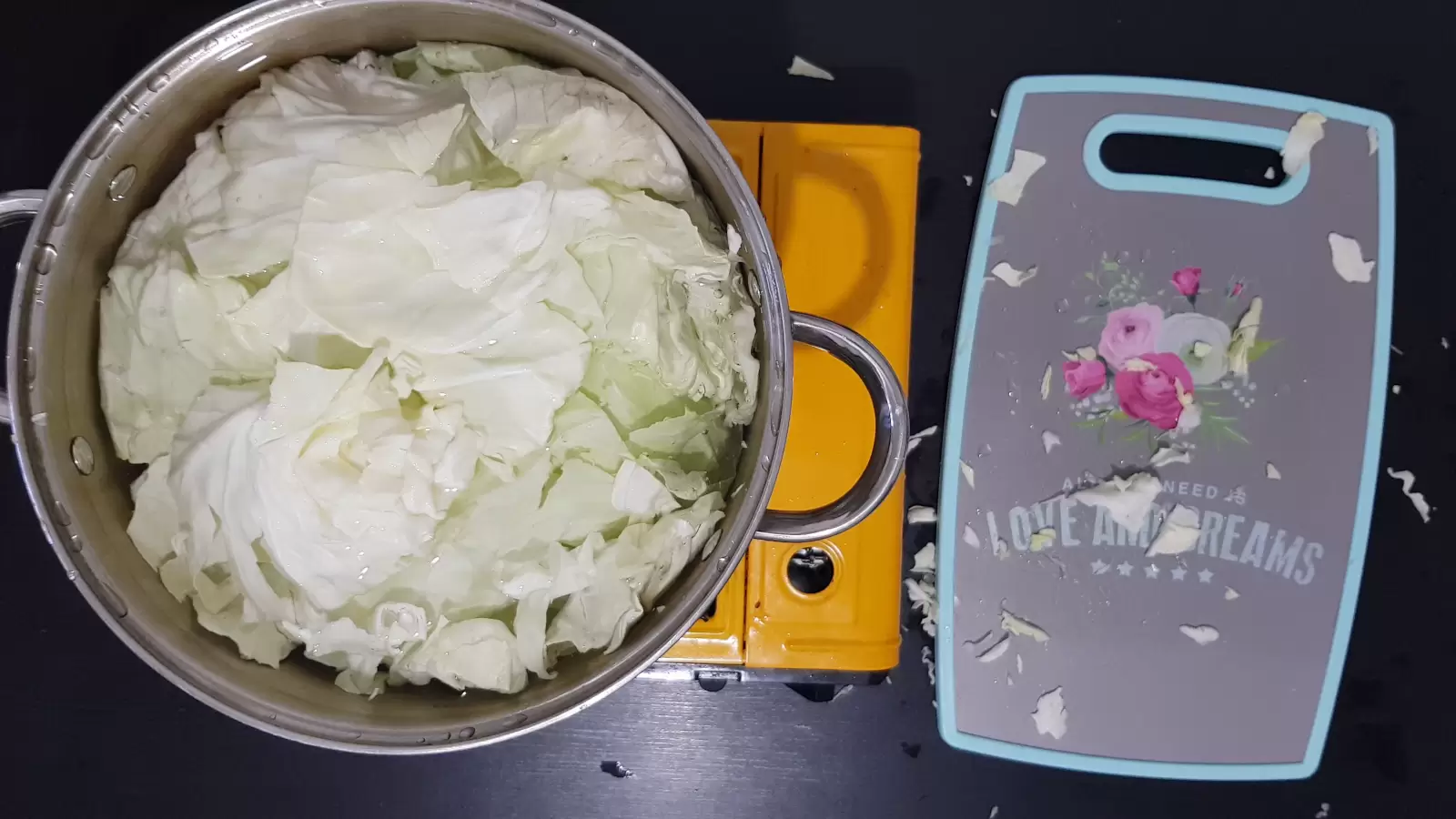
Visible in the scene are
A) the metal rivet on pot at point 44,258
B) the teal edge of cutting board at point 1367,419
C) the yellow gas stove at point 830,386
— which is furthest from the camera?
the teal edge of cutting board at point 1367,419

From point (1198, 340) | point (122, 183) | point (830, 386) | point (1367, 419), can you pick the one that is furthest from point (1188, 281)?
point (122, 183)

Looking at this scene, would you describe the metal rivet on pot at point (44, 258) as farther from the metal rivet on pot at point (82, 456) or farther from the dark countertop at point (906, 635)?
the dark countertop at point (906, 635)

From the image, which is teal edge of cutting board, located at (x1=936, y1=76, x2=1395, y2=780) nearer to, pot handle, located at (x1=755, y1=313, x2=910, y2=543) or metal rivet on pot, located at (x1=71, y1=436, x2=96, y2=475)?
pot handle, located at (x1=755, y1=313, x2=910, y2=543)

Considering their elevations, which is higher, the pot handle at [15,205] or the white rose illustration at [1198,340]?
the pot handle at [15,205]

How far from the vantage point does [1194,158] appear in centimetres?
86

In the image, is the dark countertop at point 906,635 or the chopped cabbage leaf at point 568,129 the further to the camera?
the dark countertop at point 906,635

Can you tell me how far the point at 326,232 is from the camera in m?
0.51

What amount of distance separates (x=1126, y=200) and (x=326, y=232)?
0.68 m

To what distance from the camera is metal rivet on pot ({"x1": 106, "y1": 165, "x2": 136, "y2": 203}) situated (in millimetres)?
520

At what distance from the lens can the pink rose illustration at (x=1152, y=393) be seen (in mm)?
818

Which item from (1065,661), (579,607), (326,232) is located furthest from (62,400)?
(1065,661)

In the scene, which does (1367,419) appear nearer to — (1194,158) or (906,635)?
(1194,158)

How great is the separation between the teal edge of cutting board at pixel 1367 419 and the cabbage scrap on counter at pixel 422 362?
323 millimetres

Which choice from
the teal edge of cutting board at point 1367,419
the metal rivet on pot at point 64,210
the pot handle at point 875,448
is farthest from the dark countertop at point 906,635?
the metal rivet on pot at point 64,210
